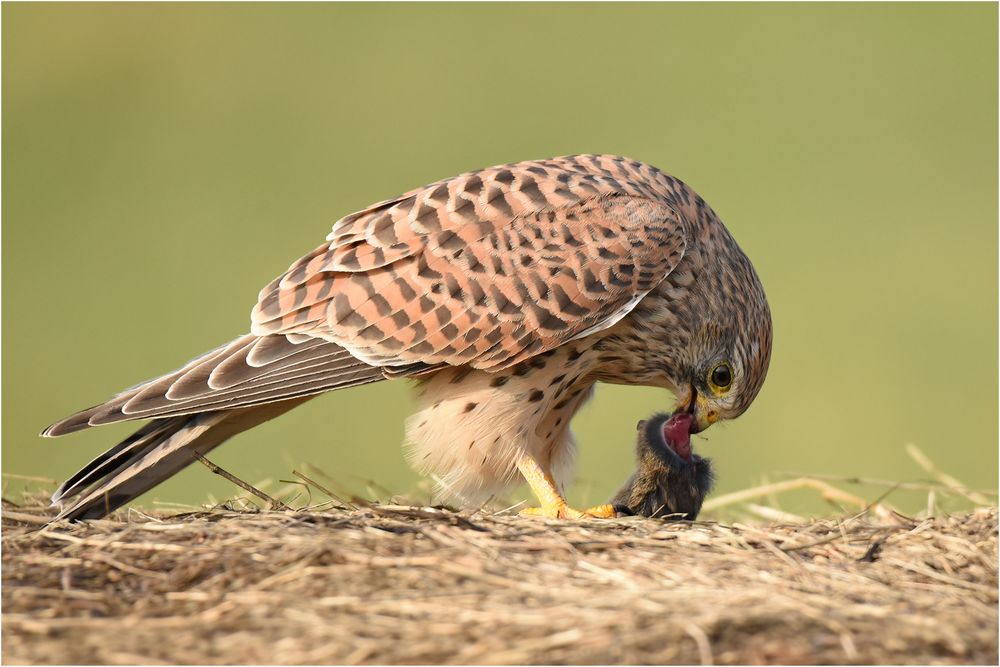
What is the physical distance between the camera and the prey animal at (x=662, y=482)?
4.83 metres

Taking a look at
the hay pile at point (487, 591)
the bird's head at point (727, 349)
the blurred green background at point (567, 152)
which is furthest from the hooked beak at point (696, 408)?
the blurred green background at point (567, 152)

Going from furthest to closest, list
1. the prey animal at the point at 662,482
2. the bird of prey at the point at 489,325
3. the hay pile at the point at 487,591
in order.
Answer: the prey animal at the point at 662,482 < the bird of prey at the point at 489,325 < the hay pile at the point at 487,591

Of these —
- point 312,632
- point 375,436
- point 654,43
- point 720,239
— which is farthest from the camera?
point 654,43

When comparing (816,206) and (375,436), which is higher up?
(816,206)

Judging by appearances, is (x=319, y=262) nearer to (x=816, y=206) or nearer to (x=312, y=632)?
(x=312, y=632)

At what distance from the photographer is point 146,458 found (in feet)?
14.9

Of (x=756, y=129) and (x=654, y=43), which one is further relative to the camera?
(x=654, y=43)

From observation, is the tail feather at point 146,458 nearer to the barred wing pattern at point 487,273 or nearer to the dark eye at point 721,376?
the barred wing pattern at point 487,273

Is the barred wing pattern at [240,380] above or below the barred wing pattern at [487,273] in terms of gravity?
below

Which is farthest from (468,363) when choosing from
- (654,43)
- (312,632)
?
(654,43)

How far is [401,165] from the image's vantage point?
1407cm

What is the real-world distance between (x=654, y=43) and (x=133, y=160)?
7294 mm

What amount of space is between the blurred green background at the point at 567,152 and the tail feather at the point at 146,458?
16.4ft

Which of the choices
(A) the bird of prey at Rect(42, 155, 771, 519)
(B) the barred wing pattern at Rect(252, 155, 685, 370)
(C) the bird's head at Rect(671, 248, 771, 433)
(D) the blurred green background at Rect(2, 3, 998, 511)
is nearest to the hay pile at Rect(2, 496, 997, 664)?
(A) the bird of prey at Rect(42, 155, 771, 519)
